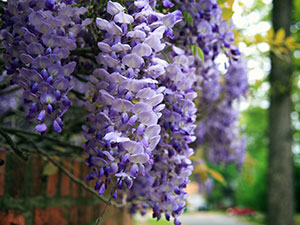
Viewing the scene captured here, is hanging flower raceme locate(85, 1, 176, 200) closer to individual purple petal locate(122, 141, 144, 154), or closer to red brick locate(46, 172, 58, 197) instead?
individual purple petal locate(122, 141, 144, 154)

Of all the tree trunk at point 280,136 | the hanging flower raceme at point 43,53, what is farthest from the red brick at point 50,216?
the tree trunk at point 280,136

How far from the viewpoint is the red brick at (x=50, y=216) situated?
46.7 inches

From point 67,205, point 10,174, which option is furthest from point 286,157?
point 10,174

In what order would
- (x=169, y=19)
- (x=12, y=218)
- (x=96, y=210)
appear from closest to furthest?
(x=169, y=19), (x=12, y=218), (x=96, y=210)

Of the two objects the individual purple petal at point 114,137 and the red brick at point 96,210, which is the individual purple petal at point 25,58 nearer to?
the individual purple petal at point 114,137

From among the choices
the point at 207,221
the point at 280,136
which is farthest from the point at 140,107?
the point at 207,221

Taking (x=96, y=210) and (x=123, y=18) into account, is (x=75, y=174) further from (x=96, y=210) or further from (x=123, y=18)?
(x=123, y=18)

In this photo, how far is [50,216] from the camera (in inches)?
49.3

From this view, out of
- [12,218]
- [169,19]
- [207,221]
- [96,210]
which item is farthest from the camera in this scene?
[207,221]

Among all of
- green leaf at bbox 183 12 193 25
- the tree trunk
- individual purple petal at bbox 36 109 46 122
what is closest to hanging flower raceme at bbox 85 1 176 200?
individual purple petal at bbox 36 109 46 122

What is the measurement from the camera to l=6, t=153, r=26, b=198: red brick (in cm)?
109

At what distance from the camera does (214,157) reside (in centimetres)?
338

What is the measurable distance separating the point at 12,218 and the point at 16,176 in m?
0.13

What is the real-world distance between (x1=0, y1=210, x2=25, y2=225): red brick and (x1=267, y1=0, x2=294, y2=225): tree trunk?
386cm
